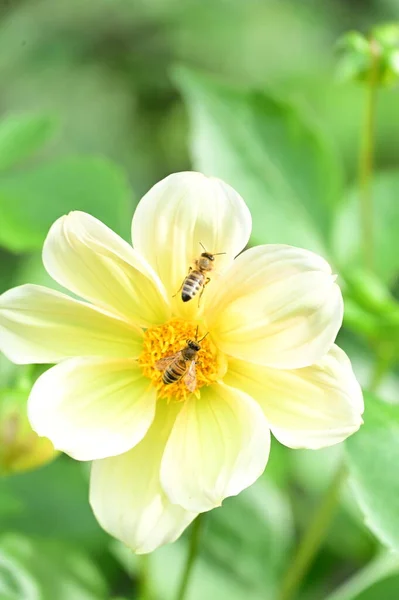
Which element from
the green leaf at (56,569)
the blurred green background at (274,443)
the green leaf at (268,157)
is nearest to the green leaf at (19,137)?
Answer: the blurred green background at (274,443)

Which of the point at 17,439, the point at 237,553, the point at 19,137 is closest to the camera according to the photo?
the point at 17,439

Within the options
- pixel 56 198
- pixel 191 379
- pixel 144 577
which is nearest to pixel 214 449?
pixel 191 379

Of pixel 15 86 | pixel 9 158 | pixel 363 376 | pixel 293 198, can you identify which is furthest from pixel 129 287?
pixel 15 86

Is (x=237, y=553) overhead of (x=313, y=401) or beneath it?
beneath

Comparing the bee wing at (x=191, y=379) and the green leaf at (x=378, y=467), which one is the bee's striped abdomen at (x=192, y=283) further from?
the green leaf at (x=378, y=467)

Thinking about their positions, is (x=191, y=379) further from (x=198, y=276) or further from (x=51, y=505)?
(x=51, y=505)

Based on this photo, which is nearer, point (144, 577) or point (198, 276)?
point (198, 276)

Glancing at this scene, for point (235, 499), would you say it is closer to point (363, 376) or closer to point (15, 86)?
point (363, 376)
